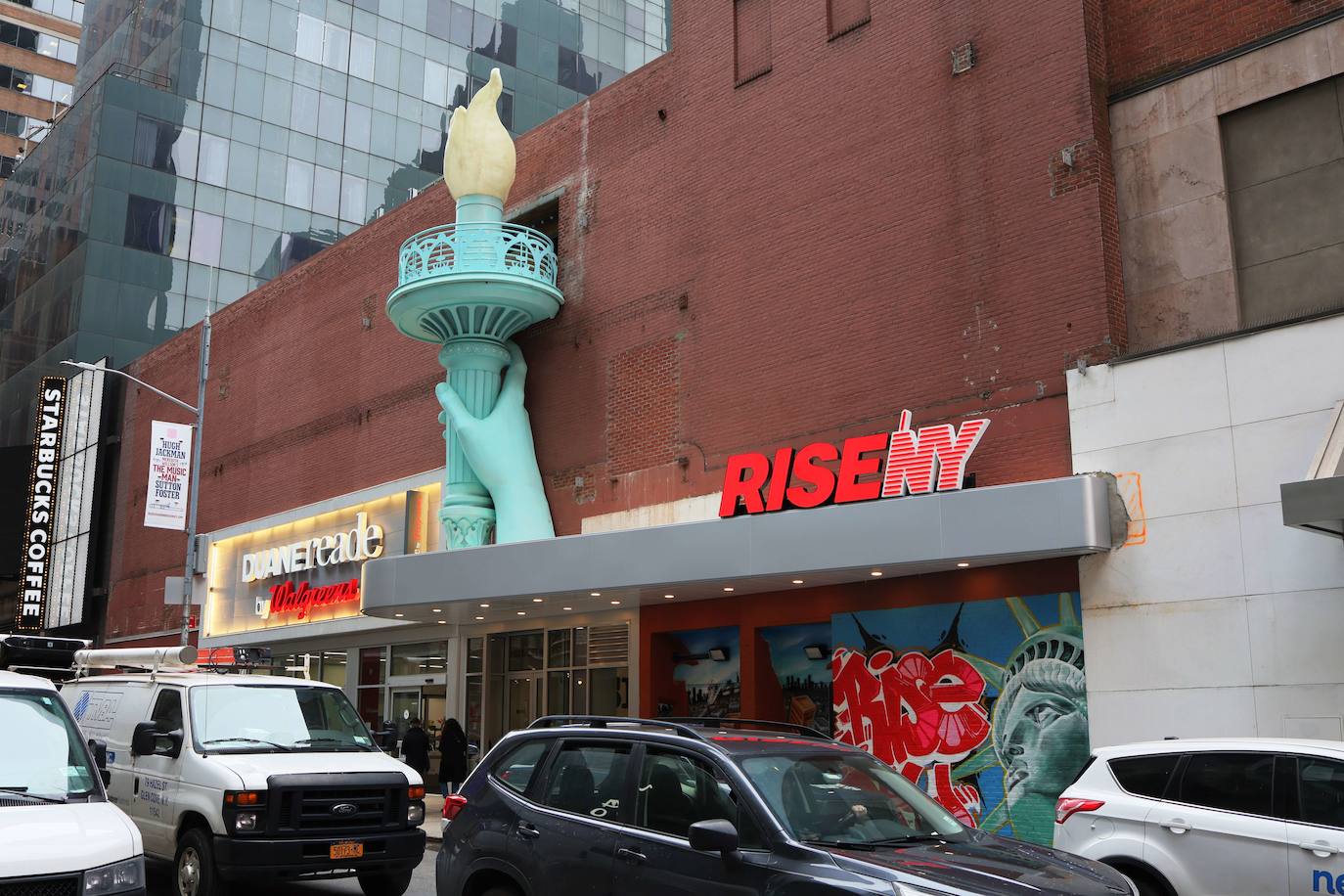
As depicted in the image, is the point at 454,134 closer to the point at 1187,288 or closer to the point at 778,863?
the point at 1187,288

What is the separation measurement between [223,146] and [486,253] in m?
29.1

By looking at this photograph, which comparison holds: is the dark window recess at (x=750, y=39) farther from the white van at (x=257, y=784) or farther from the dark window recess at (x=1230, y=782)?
the dark window recess at (x=1230, y=782)

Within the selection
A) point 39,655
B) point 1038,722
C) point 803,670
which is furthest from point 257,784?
point 803,670

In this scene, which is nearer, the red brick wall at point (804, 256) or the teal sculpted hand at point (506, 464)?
the red brick wall at point (804, 256)

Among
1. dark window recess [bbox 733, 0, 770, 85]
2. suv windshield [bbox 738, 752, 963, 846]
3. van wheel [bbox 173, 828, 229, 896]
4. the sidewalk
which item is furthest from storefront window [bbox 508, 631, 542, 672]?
suv windshield [bbox 738, 752, 963, 846]

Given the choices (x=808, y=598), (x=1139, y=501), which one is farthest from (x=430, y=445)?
(x=1139, y=501)

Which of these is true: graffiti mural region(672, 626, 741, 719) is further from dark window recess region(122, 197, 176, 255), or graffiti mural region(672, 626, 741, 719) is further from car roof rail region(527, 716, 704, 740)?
dark window recess region(122, 197, 176, 255)

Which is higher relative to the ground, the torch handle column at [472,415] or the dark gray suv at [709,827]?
the torch handle column at [472,415]

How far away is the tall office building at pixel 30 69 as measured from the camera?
7300 centimetres

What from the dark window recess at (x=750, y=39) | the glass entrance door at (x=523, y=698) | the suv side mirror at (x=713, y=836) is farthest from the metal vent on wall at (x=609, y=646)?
the suv side mirror at (x=713, y=836)

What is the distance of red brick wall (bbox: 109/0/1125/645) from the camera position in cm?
1627

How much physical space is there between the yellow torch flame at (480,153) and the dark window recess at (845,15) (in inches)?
287

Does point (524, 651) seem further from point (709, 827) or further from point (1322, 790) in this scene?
point (709, 827)

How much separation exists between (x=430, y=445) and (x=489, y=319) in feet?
14.1
